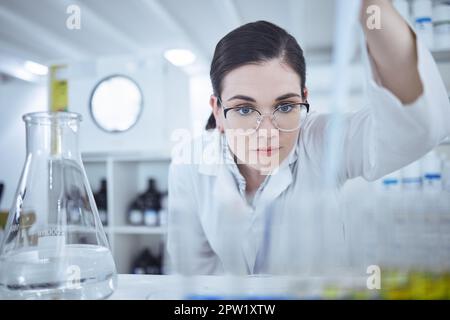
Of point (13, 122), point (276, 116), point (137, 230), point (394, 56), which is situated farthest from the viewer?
point (137, 230)

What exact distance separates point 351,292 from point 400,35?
40 centimetres

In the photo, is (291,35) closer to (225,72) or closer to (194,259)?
(225,72)

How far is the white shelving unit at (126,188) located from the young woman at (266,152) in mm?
115

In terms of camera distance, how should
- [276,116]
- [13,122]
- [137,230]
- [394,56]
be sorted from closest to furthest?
[394,56] → [276,116] → [13,122] → [137,230]

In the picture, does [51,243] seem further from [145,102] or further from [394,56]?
[394,56]

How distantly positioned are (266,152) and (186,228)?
0.72 feet

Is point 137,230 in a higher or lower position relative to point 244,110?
lower

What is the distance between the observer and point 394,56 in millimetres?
494

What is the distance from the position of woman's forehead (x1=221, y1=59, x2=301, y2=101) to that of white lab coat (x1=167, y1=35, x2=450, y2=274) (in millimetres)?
78

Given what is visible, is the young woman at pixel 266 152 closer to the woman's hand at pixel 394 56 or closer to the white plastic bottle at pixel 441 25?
the woman's hand at pixel 394 56

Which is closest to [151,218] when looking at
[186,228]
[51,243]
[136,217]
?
[136,217]

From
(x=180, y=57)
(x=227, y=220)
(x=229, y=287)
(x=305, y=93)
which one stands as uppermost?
(x=180, y=57)

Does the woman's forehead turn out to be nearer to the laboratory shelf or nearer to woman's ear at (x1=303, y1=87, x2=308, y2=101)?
woman's ear at (x1=303, y1=87, x2=308, y2=101)

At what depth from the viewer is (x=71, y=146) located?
59 cm
